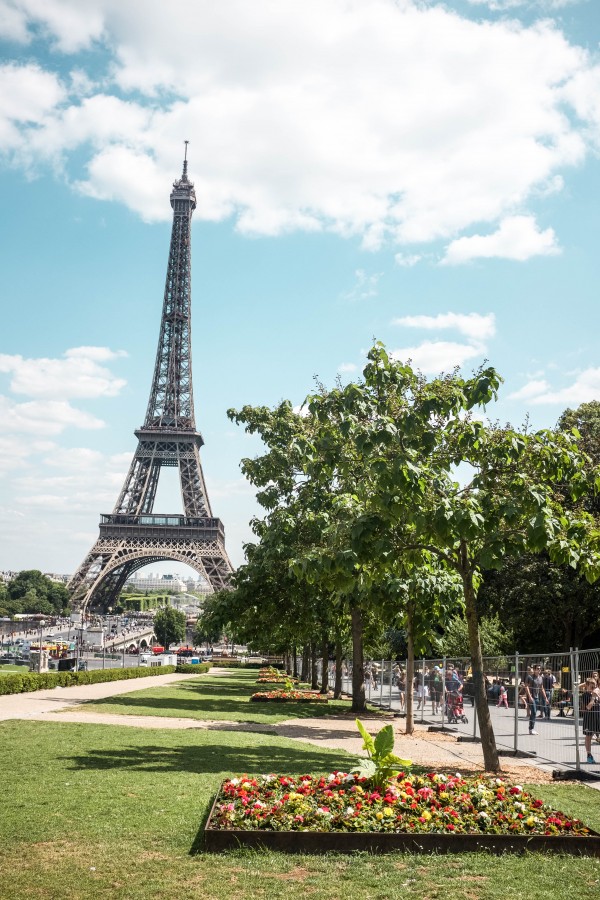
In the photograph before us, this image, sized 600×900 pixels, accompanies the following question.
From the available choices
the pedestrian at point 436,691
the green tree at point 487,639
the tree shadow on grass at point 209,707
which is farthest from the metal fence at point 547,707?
the green tree at point 487,639

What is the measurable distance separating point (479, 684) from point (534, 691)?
10.5ft

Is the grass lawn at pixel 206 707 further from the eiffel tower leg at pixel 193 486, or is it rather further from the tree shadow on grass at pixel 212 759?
the eiffel tower leg at pixel 193 486

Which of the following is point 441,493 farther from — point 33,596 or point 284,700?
point 33,596

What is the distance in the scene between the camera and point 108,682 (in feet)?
136

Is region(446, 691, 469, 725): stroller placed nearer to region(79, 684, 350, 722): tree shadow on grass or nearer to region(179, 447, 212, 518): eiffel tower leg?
region(79, 684, 350, 722): tree shadow on grass

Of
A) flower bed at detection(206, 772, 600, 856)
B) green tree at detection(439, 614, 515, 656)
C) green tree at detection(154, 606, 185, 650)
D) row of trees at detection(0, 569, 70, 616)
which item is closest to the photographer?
flower bed at detection(206, 772, 600, 856)

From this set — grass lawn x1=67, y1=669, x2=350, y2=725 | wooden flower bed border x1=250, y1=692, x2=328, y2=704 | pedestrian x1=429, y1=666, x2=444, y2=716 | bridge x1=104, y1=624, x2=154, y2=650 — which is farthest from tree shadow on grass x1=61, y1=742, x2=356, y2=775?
bridge x1=104, y1=624, x2=154, y2=650

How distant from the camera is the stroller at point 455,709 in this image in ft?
73.8

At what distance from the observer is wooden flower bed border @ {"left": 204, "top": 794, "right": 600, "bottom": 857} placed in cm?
769

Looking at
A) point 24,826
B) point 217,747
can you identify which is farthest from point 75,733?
point 24,826

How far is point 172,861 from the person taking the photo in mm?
7246

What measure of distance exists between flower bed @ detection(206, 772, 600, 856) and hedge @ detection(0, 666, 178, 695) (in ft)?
77.0

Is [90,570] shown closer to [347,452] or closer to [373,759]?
[347,452]

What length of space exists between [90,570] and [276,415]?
5987 cm
